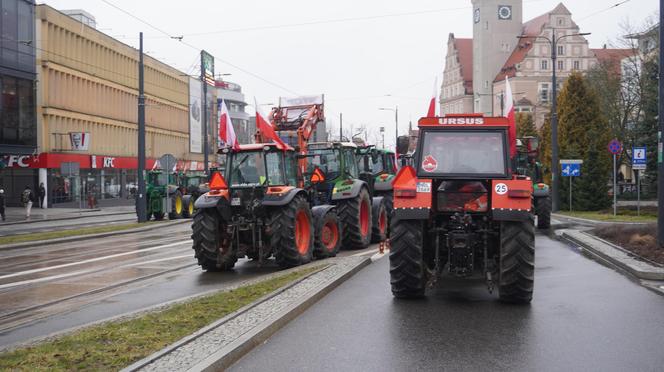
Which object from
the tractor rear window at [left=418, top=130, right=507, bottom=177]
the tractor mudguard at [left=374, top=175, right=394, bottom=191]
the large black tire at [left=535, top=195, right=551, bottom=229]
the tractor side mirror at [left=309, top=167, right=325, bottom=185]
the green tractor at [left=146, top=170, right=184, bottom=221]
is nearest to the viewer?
the tractor rear window at [left=418, top=130, right=507, bottom=177]

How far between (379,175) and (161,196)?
16.8 m

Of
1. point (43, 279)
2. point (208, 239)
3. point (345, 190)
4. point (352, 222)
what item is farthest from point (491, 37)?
point (43, 279)

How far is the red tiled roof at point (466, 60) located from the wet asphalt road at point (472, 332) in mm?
102583

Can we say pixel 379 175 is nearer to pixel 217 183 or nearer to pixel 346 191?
pixel 346 191

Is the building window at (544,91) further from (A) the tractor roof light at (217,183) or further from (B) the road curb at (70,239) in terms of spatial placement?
(A) the tractor roof light at (217,183)

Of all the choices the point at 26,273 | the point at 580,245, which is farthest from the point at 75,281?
the point at 580,245

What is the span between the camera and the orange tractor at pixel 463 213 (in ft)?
29.4

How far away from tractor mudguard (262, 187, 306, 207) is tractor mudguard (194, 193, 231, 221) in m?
0.75

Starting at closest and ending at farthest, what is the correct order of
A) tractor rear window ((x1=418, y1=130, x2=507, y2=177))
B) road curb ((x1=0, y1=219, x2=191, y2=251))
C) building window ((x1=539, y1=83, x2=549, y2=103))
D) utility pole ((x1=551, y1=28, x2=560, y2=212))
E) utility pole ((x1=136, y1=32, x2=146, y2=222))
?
tractor rear window ((x1=418, y1=130, x2=507, y2=177)), road curb ((x1=0, y1=219, x2=191, y2=251)), utility pole ((x1=136, y1=32, x2=146, y2=222)), utility pole ((x1=551, y1=28, x2=560, y2=212)), building window ((x1=539, y1=83, x2=549, y2=103))

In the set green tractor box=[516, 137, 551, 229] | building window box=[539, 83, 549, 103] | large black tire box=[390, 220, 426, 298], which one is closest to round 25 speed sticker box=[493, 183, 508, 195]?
large black tire box=[390, 220, 426, 298]

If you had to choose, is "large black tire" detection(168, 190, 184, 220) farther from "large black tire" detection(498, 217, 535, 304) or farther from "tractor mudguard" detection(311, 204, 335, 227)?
"large black tire" detection(498, 217, 535, 304)

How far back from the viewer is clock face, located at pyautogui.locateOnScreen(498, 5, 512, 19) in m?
94.4

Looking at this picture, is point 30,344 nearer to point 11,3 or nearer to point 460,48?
point 11,3

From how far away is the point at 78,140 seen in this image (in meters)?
49.0
